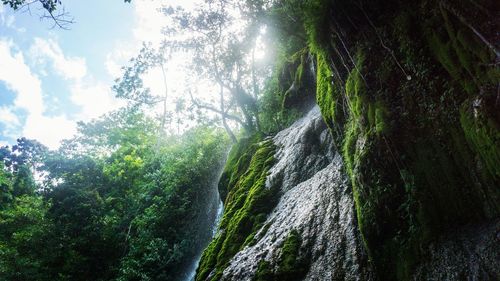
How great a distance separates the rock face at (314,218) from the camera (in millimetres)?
5254

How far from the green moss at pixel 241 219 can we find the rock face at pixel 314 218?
358 millimetres

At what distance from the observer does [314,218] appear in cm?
633

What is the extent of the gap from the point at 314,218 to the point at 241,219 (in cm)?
265

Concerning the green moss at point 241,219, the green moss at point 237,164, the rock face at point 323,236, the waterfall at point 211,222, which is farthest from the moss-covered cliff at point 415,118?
the waterfall at point 211,222

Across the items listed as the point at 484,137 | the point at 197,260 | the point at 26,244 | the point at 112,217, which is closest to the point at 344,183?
the point at 484,137

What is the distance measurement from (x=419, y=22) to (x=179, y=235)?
46.3ft

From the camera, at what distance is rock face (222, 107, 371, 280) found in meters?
5.25

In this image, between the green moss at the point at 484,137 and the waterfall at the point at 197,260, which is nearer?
the green moss at the point at 484,137

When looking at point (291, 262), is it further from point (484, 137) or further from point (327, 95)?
point (327, 95)

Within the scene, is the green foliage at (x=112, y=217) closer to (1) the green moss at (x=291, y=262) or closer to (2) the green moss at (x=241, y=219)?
(2) the green moss at (x=241, y=219)

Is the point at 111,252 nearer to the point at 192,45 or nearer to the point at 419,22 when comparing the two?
the point at 192,45

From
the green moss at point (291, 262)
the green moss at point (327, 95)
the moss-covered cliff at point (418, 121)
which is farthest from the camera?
the green moss at point (327, 95)

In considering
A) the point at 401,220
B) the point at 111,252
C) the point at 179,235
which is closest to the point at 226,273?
the point at 401,220

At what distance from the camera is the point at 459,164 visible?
161 inches
